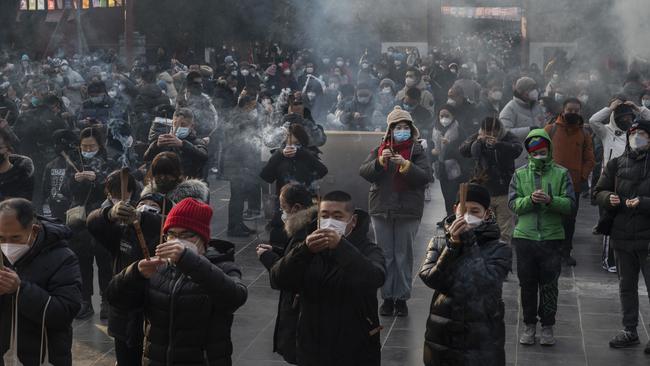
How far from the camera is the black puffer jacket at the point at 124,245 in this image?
6.72 metres

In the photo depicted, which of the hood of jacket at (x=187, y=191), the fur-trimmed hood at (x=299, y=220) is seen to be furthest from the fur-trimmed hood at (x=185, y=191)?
the fur-trimmed hood at (x=299, y=220)

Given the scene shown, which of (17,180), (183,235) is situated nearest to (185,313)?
(183,235)

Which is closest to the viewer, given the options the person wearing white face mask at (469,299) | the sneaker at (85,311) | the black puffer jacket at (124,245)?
the person wearing white face mask at (469,299)

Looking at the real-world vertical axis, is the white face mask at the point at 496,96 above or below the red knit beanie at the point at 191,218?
above

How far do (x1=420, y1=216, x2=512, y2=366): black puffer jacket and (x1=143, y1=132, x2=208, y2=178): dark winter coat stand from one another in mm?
4860

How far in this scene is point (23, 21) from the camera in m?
41.8

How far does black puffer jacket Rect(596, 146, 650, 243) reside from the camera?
8867mm

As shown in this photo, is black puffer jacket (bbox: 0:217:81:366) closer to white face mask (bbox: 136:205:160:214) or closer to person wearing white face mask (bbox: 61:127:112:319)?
white face mask (bbox: 136:205:160:214)

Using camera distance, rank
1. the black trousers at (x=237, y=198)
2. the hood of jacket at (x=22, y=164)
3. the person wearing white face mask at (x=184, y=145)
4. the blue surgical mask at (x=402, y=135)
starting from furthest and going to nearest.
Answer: the black trousers at (x=237, y=198), the person wearing white face mask at (x=184, y=145), the hood of jacket at (x=22, y=164), the blue surgical mask at (x=402, y=135)

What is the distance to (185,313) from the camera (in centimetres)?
580

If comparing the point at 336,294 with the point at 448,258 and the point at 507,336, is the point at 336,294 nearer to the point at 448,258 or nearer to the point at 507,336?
the point at 448,258

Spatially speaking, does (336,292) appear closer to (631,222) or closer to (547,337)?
(547,337)

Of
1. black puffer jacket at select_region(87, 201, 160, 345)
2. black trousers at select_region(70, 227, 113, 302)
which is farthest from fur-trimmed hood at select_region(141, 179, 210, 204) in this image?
black trousers at select_region(70, 227, 113, 302)

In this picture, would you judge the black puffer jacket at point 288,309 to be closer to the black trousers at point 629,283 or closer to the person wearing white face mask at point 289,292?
the person wearing white face mask at point 289,292
